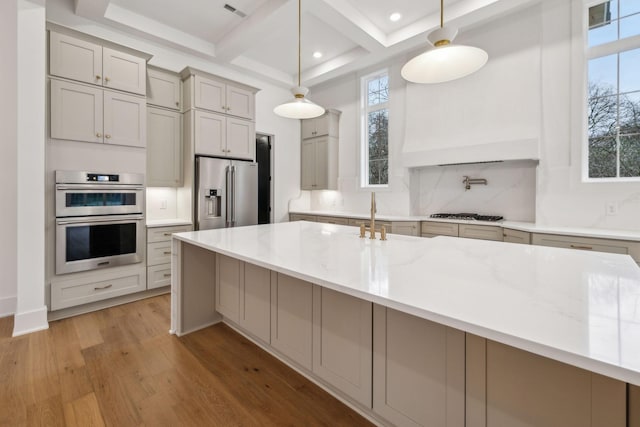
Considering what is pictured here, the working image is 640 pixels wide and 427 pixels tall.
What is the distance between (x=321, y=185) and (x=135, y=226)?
3.09 metres

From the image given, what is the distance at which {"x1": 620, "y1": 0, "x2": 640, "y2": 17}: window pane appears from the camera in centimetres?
292

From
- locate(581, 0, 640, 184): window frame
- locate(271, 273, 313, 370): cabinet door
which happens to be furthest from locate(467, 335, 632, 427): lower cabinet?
locate(581, 0, 640, 184): window frame

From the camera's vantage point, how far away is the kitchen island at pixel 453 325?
78 cm

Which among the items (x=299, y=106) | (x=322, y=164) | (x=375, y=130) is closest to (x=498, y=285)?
(x=299, y=106)

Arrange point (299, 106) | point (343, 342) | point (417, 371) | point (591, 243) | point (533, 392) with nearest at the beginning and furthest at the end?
point (533, 392)
point (417, 371)
point (343, 342)
point (299, 106)
point (591, 243)

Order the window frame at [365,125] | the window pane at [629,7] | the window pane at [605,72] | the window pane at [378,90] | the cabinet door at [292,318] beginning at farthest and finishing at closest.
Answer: the window frame at [365,125] < the window pane at [378,90] < the window pane at [605,72] < the window pane at [629,7] < the cabinet door at [292,318]

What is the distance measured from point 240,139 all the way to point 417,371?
3.90 meters

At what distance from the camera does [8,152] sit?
113 inches

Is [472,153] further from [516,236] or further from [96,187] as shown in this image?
[96,187]

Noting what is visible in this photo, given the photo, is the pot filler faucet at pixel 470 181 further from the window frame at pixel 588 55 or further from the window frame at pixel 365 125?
the window frame at pixel 365 125

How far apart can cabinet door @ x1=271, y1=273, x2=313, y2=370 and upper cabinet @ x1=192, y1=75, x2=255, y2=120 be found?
2998 millimetres

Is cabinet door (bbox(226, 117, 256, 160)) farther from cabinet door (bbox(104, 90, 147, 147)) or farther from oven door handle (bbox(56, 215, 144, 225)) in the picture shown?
oven door handle (bbox(56, 215, 144, 225))

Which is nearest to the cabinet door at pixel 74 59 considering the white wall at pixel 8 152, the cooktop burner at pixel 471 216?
→ the white wall at pixel 8 152

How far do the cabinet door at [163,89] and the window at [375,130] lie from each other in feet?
9.90
